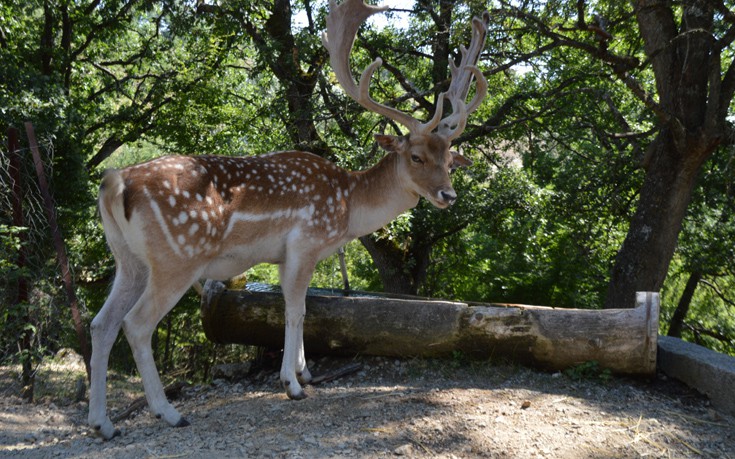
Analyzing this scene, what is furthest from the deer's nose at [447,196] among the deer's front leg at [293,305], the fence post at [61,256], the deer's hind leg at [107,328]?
the fence post at [61,256]

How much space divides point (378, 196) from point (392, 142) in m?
0.53

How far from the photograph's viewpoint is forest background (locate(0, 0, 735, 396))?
24.3 ft

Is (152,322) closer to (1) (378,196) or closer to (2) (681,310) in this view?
(1) (378,196)

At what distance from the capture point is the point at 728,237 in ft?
35.2

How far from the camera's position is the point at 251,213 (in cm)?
534

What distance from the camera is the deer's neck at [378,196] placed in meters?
6.14

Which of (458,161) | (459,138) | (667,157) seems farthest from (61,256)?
(667,157)

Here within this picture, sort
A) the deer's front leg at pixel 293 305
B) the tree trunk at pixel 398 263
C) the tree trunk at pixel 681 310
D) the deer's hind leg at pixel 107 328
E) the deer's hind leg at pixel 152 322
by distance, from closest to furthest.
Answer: the deer's hind leg at pixel 107 328, the deer's hind leg at pixel 152 322, the deer's front leg at pixel 293 305, the tree trunk at pixel 398 263, the tree trunk at pixel 681 310

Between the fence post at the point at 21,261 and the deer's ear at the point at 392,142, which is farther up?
the deer's ear at the point at 392,142

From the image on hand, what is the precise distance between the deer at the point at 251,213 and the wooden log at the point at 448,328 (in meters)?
0.59

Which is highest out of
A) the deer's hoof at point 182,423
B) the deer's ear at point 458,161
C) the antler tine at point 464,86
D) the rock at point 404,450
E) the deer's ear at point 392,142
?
the antler tine at point 464,86

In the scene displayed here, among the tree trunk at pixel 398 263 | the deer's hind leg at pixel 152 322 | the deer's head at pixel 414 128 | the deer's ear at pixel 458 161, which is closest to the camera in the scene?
the deer's hind leg at pixel 152 322

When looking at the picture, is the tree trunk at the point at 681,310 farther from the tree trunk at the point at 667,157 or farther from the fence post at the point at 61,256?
the fence post at the point at 61,256

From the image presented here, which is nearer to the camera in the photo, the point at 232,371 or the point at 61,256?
the point at 61,256
